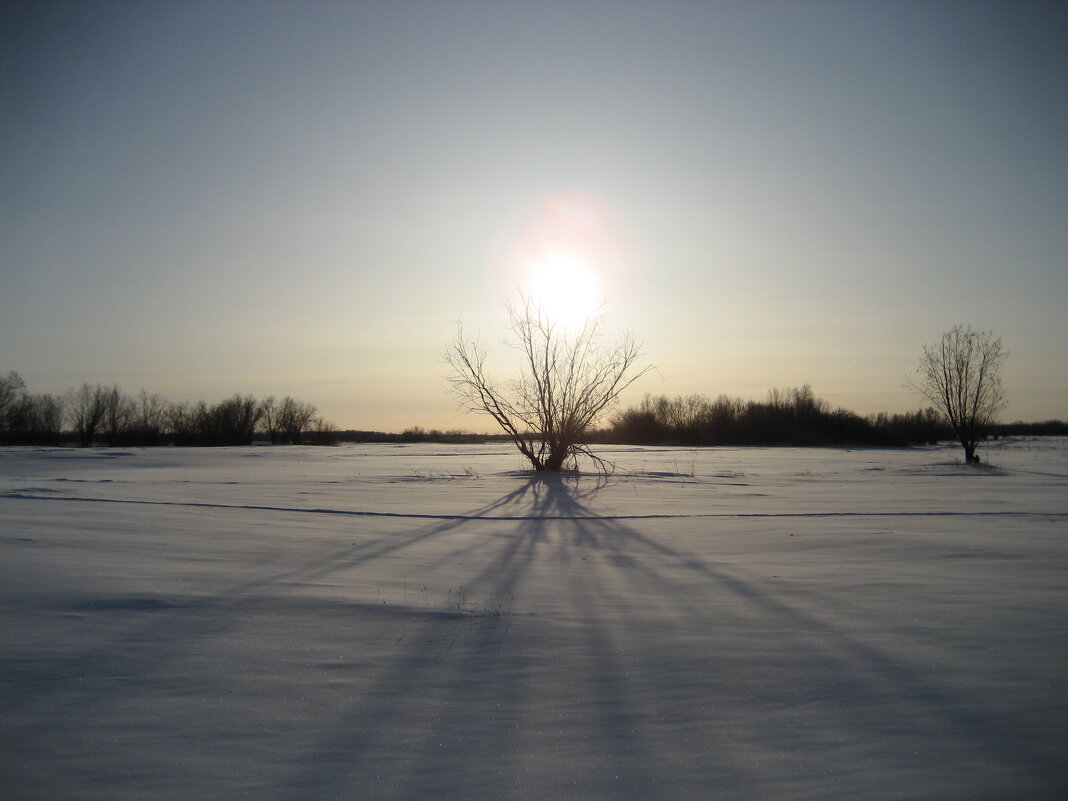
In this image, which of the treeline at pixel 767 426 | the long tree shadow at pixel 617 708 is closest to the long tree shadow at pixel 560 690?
the long tree shadow at pixel 617 708

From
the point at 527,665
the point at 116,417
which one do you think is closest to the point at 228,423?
the point at 116,417

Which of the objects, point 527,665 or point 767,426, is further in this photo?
point 767,426

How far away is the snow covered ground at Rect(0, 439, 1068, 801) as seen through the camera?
275 centimetres

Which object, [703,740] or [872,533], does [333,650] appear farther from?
[872,533]

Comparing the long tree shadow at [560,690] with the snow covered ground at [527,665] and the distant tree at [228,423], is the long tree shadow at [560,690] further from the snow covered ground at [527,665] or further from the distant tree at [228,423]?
the distant tree at [228,423]

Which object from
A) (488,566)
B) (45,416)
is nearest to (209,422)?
(45,416)

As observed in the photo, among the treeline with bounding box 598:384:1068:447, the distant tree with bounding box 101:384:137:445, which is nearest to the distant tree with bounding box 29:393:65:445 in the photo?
the distant tree with bounding box 101:384:137:445

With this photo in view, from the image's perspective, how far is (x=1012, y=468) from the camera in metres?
23.9

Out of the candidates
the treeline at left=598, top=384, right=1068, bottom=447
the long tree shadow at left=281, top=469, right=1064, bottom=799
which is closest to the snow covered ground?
the long tree shadow at left=281, top=469, right=1064, bottom=799

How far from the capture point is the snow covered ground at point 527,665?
2748 mm

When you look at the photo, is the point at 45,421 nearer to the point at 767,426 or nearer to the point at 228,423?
the point at 228,423

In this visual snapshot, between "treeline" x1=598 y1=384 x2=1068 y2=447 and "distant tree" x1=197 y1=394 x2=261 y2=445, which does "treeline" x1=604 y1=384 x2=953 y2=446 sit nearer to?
"treeline" x1=598 y1=384 x2=1068 y2=447

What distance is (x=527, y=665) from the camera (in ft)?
12.8

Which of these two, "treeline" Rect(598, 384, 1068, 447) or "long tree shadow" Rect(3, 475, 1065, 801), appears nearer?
"long tree shadow" Rect(3, 475, 1065, 801)
